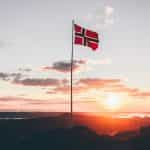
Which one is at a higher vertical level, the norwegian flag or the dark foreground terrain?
the norwegian flag

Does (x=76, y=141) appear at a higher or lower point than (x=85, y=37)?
lower

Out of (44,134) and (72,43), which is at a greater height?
(72,43)

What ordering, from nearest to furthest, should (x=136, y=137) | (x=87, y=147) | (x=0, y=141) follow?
1. (x=87, y=147)
2. (x=136, y=137)
3. (x=0, y=141)

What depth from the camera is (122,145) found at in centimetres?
5619

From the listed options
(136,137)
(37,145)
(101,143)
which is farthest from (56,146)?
(136,137)

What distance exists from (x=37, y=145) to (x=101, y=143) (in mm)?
8450

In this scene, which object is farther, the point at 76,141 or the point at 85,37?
the point at 85,37

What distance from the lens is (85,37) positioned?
2226 inches

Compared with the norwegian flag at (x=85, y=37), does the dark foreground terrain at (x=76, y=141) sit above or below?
below

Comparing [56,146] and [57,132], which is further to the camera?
[57,132]

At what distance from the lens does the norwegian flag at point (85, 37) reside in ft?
185

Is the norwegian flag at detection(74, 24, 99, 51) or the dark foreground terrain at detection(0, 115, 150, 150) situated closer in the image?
the dark foreground terrain at detection(0, 115, 150, 150)

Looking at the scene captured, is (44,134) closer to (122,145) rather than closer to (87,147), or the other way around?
(87,147)

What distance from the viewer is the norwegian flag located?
56250 millimetres
